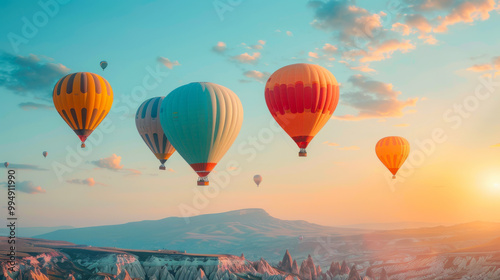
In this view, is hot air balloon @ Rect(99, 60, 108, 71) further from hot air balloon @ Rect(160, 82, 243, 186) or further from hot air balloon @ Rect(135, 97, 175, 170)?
hot air balloon @ Rect(160, 82, 243, 186)

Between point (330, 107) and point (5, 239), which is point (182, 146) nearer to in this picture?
point (330, 107)

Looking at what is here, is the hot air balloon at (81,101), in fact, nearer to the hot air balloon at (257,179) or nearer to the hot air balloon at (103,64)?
the hot air balloon at (103,64)

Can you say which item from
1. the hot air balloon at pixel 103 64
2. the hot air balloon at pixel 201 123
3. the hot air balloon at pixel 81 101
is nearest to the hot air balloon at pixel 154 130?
the hot air balloon at pixel 81 101

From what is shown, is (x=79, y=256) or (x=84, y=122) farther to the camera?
(x=79, y=256)

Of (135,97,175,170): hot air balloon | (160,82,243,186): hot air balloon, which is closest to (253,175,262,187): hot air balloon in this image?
(135,97,175,170): hot air balloon

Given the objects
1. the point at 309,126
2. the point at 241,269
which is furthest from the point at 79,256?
the point at 309,126

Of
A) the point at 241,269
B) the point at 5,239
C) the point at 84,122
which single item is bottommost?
the point at 241,269
